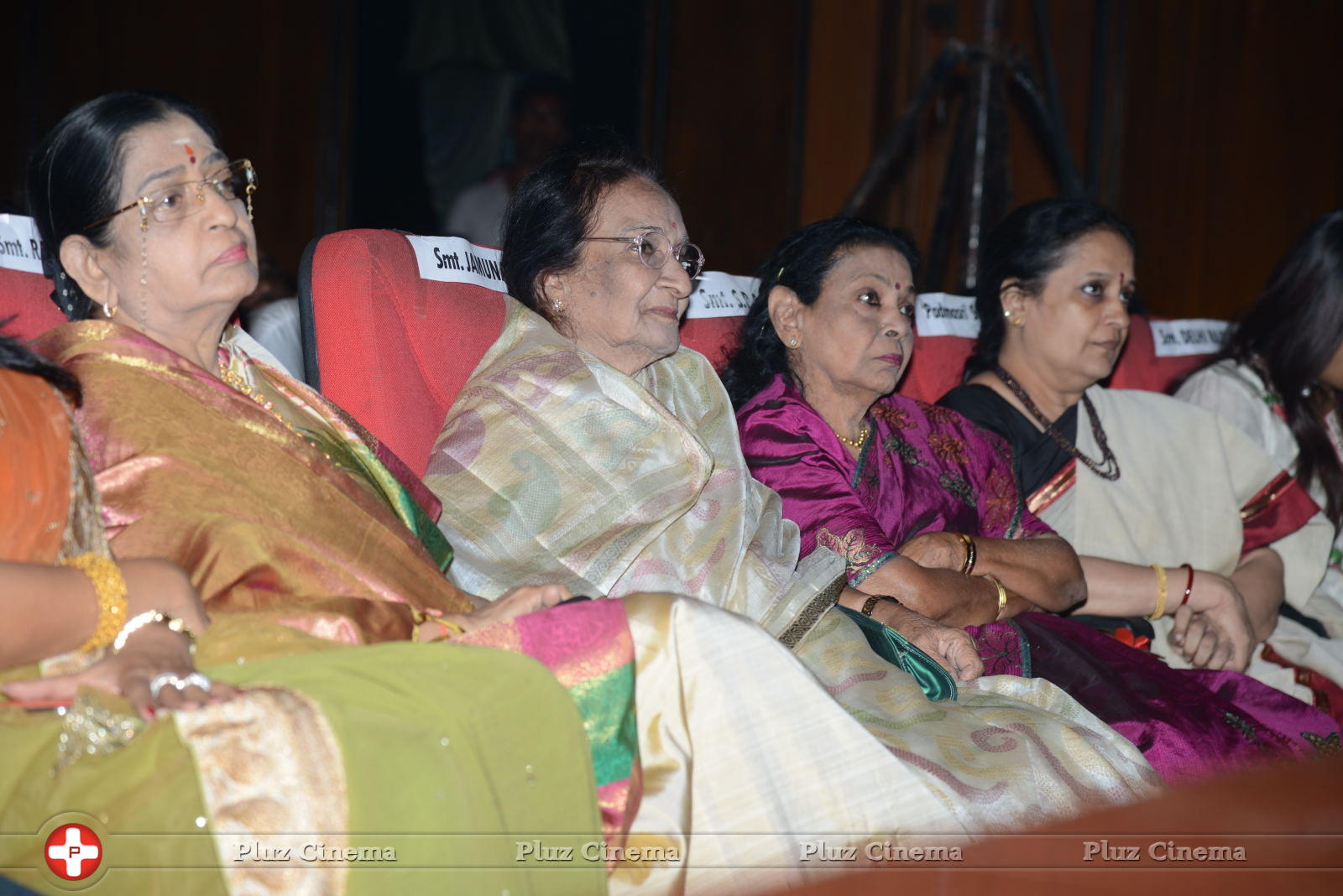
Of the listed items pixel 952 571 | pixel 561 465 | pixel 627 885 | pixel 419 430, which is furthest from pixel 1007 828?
pixel 419 430

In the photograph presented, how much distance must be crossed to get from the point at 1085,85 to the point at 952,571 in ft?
13.0

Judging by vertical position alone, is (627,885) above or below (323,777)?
below

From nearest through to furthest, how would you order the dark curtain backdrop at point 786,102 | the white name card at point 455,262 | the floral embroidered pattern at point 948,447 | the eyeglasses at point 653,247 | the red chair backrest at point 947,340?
the eyeglasses at point 653,247 < the white name card at point 455,262 < the floral embroidered pattern at point 948,447 < the red chair backrest at point 947,340 < the dark curtain backdrop at point 786,102

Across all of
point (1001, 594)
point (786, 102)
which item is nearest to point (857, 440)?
point (1001, 594)

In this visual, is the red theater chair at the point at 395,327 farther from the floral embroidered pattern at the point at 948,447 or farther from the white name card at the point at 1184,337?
the white name card at the point at 1184,337

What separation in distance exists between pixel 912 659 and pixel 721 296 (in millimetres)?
1031

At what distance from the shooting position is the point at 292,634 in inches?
50.0

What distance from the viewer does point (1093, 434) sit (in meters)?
2.48

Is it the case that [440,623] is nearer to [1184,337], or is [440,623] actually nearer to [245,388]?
[245,388]

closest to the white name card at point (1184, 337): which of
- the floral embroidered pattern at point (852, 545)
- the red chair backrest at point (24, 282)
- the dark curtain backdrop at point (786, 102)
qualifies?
the floral embroidered pattern at point (852, 545)

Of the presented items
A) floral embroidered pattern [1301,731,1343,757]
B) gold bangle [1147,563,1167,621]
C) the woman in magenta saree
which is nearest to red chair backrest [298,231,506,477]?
the woman in magenta saree

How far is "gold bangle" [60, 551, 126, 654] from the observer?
1149 mm

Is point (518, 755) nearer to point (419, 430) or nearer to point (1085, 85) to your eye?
point (419, 430)

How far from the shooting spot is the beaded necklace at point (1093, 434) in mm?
2436
